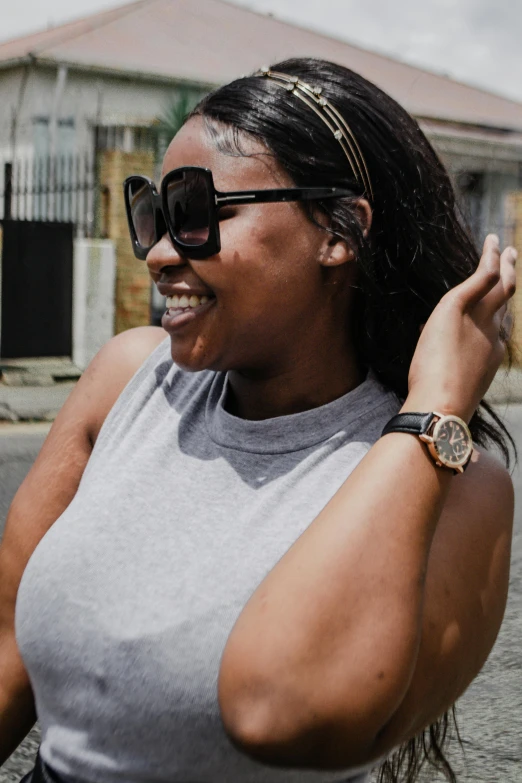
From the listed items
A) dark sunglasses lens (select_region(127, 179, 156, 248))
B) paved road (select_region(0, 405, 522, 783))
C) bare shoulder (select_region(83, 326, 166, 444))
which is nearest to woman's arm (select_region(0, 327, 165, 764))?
bare shoulder (select_region(83, 326, 166, 444))

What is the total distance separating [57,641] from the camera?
1.51 metres

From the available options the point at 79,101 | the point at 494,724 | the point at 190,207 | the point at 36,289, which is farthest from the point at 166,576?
the point at 79,101

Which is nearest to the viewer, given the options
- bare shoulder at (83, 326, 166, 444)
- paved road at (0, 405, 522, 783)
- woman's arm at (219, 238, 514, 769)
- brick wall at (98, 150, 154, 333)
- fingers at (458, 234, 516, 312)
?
woman's arm at (219, 238, 514, 769)

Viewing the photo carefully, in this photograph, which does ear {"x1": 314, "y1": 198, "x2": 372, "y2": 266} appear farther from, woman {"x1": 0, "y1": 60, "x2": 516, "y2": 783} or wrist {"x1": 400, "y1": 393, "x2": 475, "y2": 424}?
wrist {"x1": 400, "y1": 393, "x2": 475, "y2": 424}

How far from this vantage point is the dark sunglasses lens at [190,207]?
1.66m

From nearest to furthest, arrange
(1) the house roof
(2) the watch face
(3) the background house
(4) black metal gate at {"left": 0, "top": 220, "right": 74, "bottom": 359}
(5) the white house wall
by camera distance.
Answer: (2) the watch face, (4) black metal gate at {"left": 0, "top": 220, "right": 74, "bottom": 359}, (3) the background house, (5) the white house wall, (1) the house roof

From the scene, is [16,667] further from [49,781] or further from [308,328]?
[308,328]

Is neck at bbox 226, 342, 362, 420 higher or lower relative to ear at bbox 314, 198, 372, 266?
lower

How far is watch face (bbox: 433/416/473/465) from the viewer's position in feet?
4.85

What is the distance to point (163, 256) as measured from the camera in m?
1.72

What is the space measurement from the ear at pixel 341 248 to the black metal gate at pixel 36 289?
425 inches

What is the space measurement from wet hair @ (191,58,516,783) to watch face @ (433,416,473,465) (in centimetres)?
25

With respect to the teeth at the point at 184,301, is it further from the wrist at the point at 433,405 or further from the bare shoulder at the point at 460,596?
the bare shoulder at the point at 460,596

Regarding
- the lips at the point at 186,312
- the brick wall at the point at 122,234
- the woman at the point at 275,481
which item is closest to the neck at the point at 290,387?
the woman at the point at 275,481
